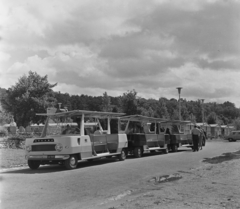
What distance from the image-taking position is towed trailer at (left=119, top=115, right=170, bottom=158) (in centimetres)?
1789

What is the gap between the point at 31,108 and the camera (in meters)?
33.9

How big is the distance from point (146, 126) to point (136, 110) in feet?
53.7

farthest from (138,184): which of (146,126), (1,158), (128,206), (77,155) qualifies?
(146,126)

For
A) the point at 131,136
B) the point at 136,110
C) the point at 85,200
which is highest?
the point at 136,110

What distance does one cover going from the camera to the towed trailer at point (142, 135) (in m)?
17.9

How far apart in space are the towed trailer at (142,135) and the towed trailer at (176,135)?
1025mm

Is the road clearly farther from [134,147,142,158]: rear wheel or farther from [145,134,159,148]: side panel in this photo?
[145,134,159,148]: side panel

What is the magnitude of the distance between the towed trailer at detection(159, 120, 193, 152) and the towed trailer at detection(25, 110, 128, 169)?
21.2 feet

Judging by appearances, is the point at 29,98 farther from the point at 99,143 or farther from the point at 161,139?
the point at 99,143

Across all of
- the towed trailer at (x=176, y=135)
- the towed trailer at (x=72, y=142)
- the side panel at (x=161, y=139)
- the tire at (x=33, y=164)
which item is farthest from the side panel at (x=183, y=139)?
the tire at (x=33, y=164)

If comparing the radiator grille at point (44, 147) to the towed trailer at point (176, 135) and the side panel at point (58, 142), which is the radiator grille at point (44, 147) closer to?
the side panel at point (58, 142)

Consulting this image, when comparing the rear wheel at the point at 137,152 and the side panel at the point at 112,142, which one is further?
the rear wheel at the point at 137,152

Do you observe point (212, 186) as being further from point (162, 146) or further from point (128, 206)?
point (162, 146)

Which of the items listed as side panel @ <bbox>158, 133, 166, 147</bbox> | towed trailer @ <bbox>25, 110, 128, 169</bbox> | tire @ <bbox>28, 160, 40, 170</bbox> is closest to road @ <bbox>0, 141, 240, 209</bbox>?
towed trailer @ <bbox>25, 110, 128, 169</bbox>
